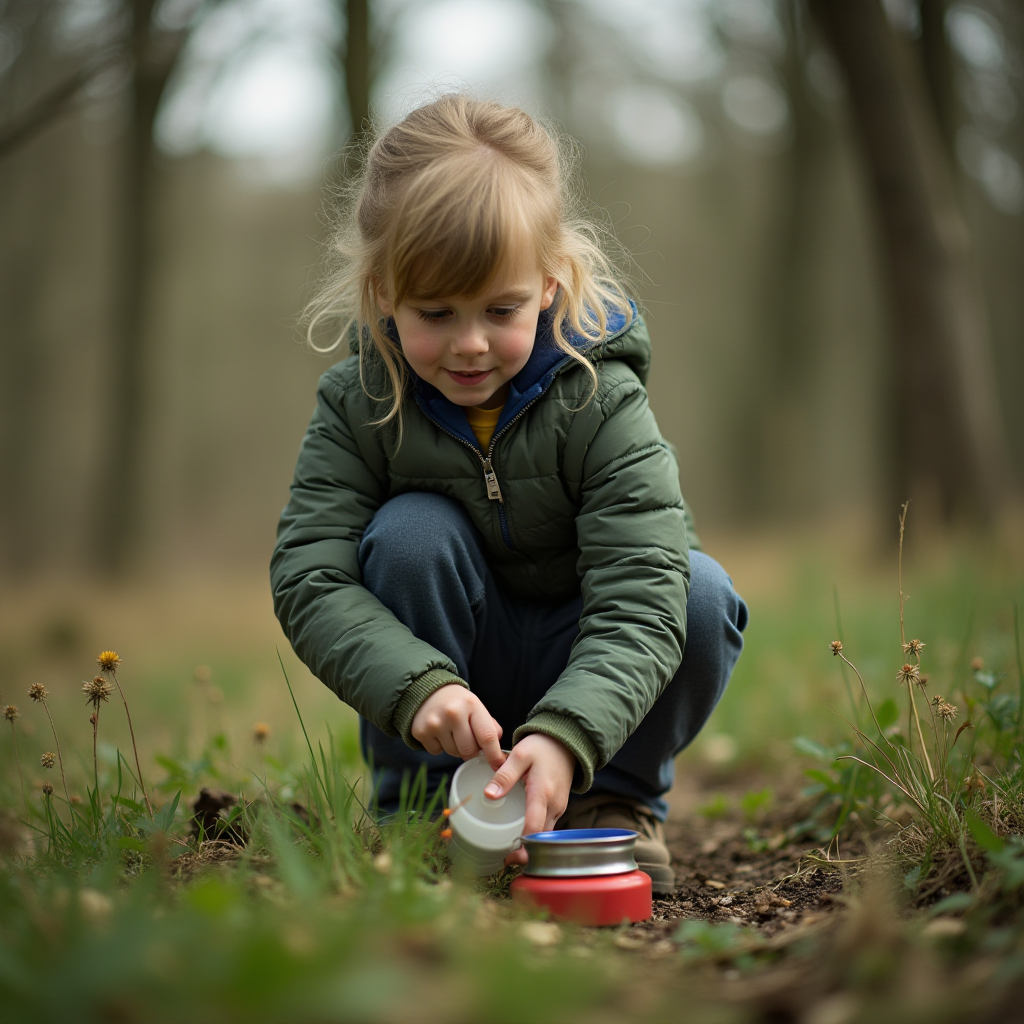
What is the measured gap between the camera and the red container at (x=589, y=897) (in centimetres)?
132

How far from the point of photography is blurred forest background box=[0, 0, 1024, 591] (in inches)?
196

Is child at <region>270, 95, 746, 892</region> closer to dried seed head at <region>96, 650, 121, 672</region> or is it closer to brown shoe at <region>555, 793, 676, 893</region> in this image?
brown shoe at <region>555, 793, 676, 893</region>

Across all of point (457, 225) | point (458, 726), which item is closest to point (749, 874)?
point (458, 726)

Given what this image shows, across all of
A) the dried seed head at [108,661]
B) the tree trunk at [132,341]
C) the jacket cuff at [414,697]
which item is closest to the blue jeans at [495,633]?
the jacket cuff at [414,697]

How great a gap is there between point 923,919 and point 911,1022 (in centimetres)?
42

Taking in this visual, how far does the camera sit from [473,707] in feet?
4.80

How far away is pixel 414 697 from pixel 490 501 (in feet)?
1.44

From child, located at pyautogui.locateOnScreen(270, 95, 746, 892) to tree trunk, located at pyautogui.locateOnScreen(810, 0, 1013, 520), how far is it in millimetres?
3628

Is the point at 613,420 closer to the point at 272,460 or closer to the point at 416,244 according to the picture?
the point at 416,244

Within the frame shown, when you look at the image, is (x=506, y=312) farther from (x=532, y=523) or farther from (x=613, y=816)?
(x=613, y=816)

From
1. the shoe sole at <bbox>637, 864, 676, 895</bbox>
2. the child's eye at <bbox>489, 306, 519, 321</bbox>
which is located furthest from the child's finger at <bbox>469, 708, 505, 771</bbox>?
the child's eye at <bbox>489, 306, 519, 321</bbox>

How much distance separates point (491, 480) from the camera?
68.9 inches

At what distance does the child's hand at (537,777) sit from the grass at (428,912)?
110 millimetres

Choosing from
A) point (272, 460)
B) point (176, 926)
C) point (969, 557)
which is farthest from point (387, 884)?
point (272, 460)
